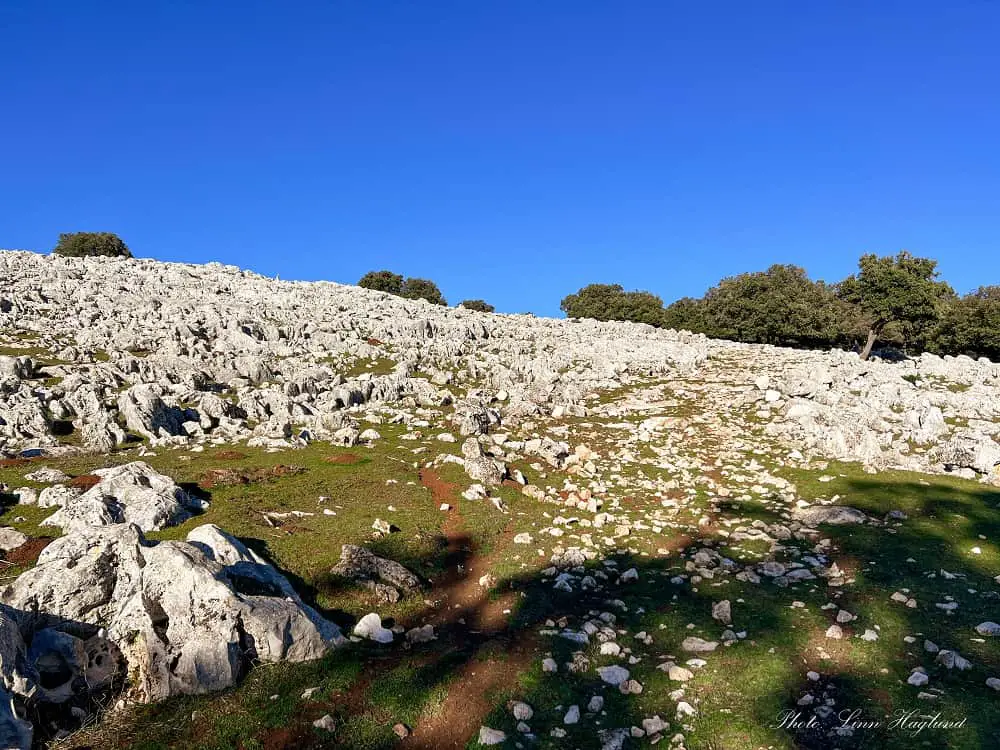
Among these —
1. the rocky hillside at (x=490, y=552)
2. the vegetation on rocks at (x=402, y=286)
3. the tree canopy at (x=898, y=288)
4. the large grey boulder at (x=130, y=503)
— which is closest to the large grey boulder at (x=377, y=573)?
the rocky hillside at (x=490, y=552)

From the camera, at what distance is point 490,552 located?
23906 millimetres

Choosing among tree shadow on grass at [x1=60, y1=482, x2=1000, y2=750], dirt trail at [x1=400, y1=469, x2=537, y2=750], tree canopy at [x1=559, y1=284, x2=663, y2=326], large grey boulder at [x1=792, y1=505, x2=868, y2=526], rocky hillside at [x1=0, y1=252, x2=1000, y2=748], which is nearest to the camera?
tree shadow on grass at [x1=60, y1=482, x2=1000, y2=750]

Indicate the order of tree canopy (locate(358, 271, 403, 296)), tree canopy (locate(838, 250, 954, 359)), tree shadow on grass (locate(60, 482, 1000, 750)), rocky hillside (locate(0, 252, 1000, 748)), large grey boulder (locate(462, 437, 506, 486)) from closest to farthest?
tree shadow on grass (locate(60, 482, 1000, 750)) < rocky hillside (locate(0, 252, 1000, 748)) < large grey boulder (locate(462, 437, 506, 486)) < tree canopy (locate(838, 250, 954, 359)) < tree canopy (locate(358, 271, 403, 296))

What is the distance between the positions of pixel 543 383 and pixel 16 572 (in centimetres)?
3928

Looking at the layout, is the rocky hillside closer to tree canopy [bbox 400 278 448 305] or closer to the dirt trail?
the dirt trail

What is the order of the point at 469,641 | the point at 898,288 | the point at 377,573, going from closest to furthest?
the point at 469,641 < the point at 377,573 < the point at 898,288

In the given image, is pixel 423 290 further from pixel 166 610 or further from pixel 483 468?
pixel 166 610

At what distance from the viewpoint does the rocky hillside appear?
13.7 m

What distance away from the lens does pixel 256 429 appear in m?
40.0

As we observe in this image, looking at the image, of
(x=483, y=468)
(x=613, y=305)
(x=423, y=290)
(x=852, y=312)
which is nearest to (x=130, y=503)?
(x=483, y=468)

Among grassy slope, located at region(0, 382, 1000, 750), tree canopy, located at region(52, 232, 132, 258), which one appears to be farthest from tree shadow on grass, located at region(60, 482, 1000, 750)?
tree canopy, located at region(52, 232, 132, 258)

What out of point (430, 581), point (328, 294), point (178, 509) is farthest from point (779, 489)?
point (328, 294)

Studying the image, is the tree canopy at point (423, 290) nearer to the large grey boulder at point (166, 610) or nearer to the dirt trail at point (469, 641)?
the dirt trail at point (469, 641)

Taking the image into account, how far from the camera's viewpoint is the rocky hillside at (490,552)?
13.7m
